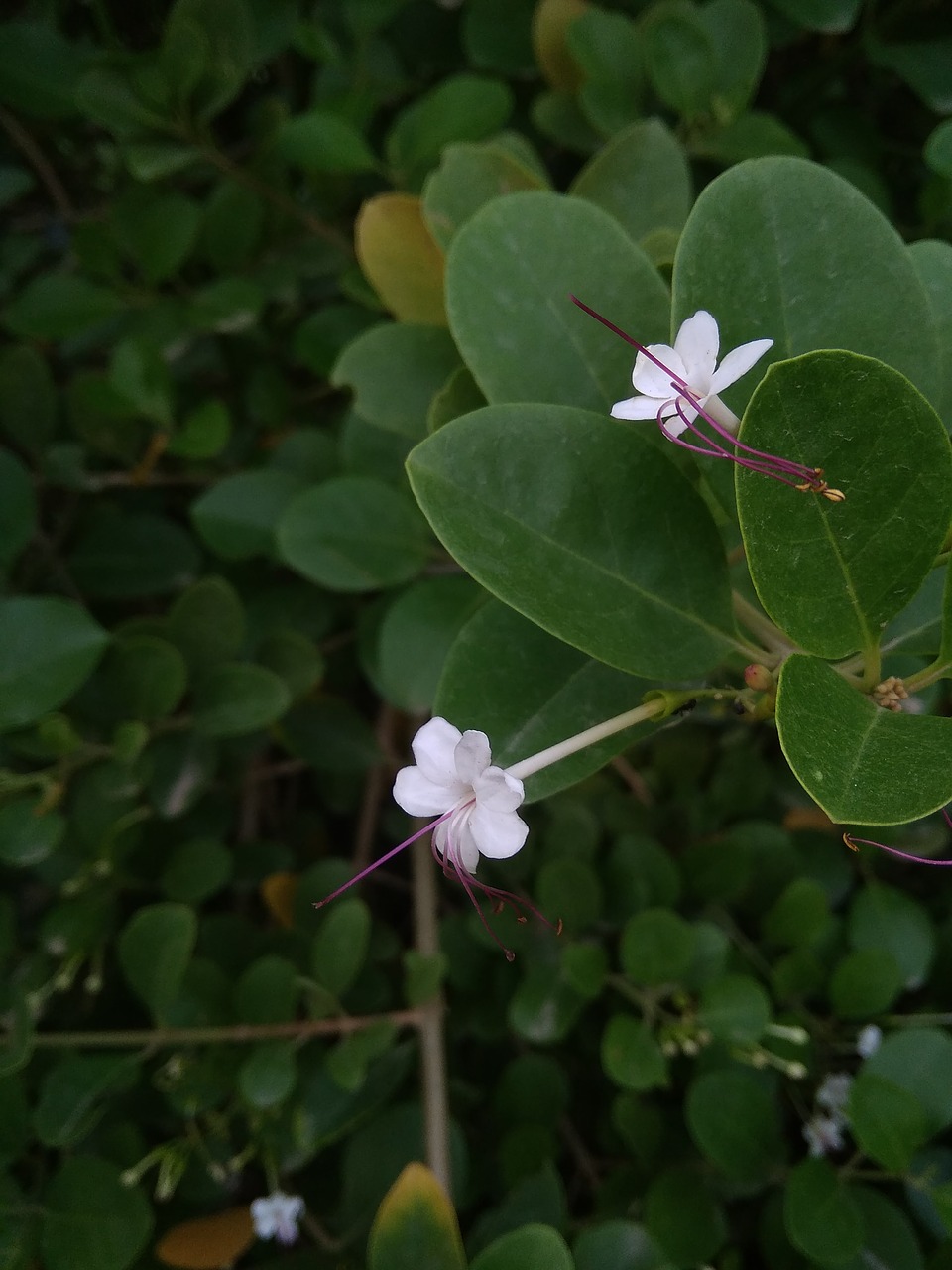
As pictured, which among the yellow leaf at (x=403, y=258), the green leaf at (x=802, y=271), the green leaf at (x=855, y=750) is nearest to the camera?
the green leaf at (x=855, y=750)

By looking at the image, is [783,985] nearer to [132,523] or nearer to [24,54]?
[132,523]

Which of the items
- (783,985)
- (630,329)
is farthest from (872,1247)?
(630,329)

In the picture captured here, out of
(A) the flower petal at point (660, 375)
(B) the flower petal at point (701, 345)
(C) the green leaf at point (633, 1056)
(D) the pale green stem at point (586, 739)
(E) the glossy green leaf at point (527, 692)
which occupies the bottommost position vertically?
(C) the green leaf at point (633, 1056)

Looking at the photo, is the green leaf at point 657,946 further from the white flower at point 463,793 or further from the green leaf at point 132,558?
the green leaf at point 132,558

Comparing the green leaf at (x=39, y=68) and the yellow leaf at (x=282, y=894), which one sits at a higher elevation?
the green leaf at (x=39, y=68)

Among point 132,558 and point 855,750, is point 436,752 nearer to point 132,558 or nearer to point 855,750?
point 855,750

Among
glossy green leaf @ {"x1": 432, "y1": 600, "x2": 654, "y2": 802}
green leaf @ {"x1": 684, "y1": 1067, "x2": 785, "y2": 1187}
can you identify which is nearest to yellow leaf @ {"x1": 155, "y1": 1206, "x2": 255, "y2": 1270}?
green leaf @ {"x1": 684, "y1": 1067, "x2": 785, "y2": 1187}

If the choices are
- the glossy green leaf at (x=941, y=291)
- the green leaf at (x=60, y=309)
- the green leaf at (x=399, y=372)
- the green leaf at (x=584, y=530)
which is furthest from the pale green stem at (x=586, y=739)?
the green leaf at (x=60, y=309)

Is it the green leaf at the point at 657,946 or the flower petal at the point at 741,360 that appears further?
the green leaf at the point at 657,946

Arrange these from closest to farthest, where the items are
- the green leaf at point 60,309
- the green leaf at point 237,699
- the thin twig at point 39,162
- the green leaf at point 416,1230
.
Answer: the green leaf at point 416,1230, the green leaf at point 237,699, the green leaf at point 60,309, the thin twig at point 39,162
